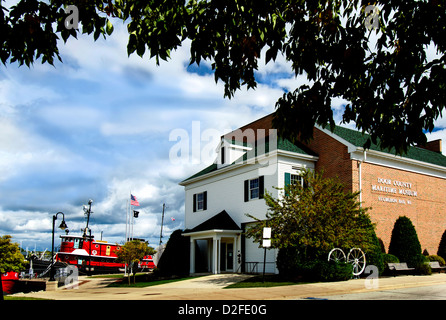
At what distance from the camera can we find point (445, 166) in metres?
32.8

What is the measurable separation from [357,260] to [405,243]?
17.9ft

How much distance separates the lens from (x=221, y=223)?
2873 centimetres

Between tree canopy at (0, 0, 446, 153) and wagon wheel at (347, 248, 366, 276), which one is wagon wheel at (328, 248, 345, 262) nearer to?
wagon wheel at (347, 248, 366, 276)

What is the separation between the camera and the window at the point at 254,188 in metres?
27.0

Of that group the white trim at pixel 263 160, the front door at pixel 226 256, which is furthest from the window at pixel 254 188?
the front door at pixel 226 256

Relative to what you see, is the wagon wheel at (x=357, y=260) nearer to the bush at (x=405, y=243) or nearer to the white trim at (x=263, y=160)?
the bush at (x=405, y=243)

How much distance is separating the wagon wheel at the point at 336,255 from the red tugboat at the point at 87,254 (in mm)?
27748

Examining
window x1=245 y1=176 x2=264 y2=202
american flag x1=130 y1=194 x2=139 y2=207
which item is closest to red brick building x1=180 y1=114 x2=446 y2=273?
window x1=245 y1=176 x2=264 y2=202

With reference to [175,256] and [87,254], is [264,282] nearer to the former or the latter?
[175,256]

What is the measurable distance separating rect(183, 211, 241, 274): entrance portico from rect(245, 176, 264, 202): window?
90.7 inches

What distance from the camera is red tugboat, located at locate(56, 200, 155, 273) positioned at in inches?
1802

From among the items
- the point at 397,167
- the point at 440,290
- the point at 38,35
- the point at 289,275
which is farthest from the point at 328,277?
the point at 38,35

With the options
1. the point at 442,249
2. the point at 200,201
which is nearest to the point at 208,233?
the point at 200,201
